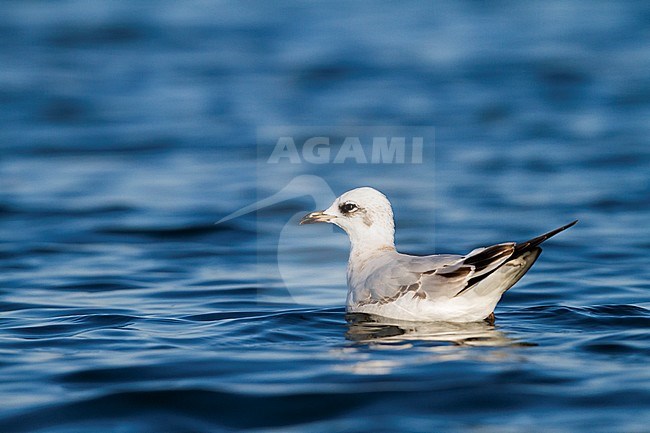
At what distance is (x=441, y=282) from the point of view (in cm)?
782

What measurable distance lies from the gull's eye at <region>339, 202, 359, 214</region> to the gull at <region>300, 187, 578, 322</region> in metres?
0.44

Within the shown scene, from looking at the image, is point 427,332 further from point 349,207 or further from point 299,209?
point 299,209

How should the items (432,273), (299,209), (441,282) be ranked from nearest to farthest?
(441,282) < (432,273) < (299,209)

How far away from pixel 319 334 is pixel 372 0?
23.7 m

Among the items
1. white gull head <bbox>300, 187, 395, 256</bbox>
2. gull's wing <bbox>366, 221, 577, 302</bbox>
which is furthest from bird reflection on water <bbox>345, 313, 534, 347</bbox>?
white gull head <bbox>300, 187, 395, 256</bbox>

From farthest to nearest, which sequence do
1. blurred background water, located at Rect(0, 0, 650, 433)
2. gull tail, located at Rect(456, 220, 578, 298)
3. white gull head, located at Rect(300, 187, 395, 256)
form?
white gull head, located at Rect(300, 187, 395, 256), gull tail, located at Rect(456, 220, 578, 298), blurred background water, located at Rect(0, 0, 650, 433)

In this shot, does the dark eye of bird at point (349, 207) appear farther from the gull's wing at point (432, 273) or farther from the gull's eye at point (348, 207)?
the gull's wing at point (432, 273)

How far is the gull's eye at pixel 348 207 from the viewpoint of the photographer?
9.18 metres

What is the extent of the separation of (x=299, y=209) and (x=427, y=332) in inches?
251

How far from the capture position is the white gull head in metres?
9.16

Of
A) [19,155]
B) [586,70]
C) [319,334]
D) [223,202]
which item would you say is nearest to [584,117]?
[586,70]

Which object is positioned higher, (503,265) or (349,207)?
(349,207)

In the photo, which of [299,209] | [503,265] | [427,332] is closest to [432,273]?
[427,332]

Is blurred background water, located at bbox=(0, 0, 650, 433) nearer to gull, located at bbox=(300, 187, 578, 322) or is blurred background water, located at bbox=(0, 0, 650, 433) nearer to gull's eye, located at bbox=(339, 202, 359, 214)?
gull, located at bbox=(300, 187, 578, 322)
